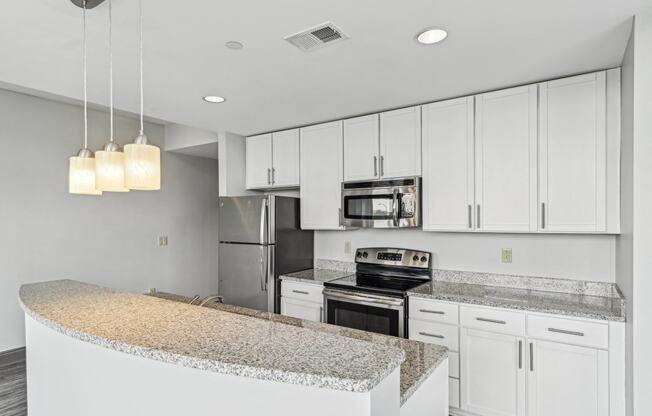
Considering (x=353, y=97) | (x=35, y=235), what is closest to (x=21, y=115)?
(x=35, y=235)

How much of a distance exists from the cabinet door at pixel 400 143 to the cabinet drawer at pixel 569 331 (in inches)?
54.6

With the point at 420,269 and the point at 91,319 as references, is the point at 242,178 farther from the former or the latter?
the point at 91,319

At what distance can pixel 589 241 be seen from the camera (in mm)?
2539

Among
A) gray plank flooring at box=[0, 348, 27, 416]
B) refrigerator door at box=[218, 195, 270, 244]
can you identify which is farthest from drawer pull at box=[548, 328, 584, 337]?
gray plank flooring at box=[0, 348, 27, 416]

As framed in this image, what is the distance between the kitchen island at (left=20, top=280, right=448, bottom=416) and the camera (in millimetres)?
847

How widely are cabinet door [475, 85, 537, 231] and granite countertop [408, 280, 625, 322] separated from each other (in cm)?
48

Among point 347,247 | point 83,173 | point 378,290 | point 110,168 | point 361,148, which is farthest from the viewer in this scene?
point 347,247

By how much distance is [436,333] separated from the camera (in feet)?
8.39

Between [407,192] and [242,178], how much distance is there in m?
2.04

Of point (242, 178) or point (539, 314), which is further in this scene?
point (242, 178)

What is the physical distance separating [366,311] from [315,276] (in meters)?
0.81

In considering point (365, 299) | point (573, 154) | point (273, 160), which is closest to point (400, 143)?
point (573, 154)

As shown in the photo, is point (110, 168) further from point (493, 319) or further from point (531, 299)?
point (531, 299)

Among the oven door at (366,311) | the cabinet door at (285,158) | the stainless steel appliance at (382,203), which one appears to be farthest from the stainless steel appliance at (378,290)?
the cabinet door at (285,158)
